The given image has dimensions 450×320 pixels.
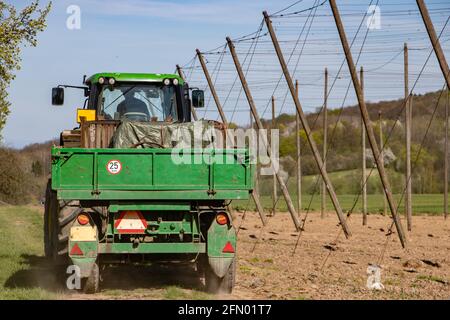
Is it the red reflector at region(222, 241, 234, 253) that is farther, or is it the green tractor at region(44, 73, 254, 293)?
the red reflector at region(222, 241, 234, 253)

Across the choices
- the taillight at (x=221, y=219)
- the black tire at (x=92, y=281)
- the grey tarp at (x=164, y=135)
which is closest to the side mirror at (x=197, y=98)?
the grey tarp at (x=164, y=135)

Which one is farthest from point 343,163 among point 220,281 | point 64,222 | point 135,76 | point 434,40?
point 64,222

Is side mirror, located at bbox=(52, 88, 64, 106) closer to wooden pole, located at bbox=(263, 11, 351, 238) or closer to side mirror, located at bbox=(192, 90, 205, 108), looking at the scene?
side mirror, located at bbox=(192, 90, 205, 108)

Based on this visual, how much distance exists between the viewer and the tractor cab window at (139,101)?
15305mm

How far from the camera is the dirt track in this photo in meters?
12.4

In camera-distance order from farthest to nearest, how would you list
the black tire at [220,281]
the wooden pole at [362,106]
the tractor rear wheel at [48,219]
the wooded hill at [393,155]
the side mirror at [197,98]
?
the wooded hill at [393,155], the wooden pole at [362,106], the side mirror at [197,98], the tractor rear wheel at [48,219], the black tire at [220,281]

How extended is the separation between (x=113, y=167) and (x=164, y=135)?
142 centimetres

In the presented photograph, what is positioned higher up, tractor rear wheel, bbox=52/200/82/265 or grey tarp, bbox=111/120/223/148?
grey tarp, bbox=111/120/223/148

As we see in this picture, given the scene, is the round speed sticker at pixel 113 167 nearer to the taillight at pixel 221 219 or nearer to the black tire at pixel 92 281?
the black tire at pixel 92 281

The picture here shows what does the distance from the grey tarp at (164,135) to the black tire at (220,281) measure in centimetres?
186

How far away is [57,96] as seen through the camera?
15039mm

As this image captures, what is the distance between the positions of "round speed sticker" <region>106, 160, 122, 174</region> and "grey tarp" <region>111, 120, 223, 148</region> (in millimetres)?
1090

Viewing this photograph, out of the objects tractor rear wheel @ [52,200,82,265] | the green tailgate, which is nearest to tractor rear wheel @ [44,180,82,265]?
tractor rear wheel @ [52,200,82,265]
